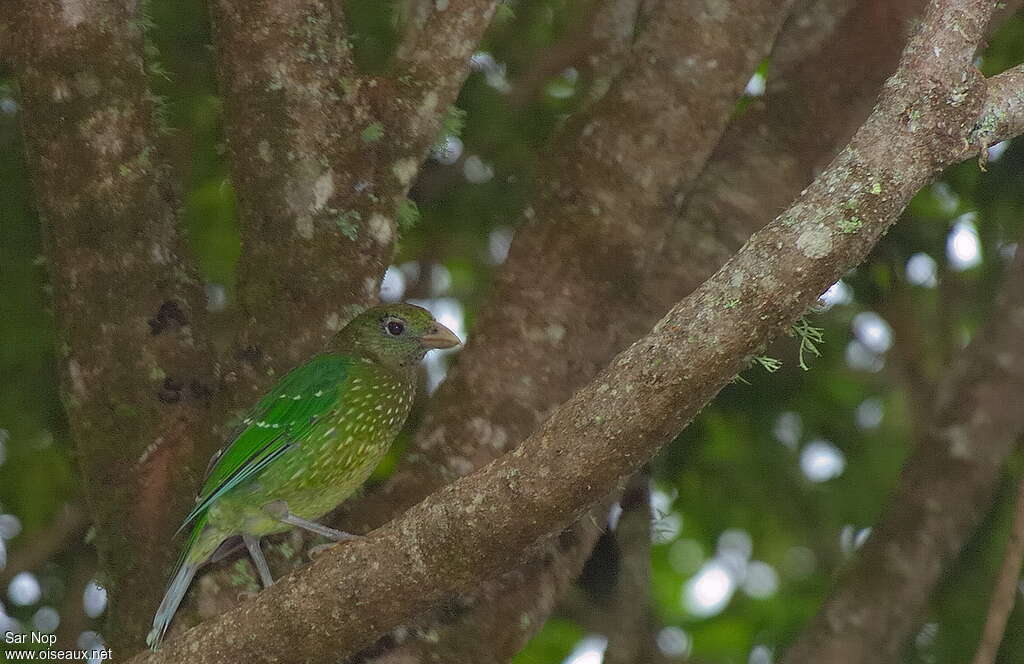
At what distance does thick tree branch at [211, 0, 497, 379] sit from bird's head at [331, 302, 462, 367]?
0.84ft

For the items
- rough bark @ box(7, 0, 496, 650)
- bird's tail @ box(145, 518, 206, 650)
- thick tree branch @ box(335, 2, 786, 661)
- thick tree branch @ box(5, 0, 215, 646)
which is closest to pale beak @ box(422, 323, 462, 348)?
thick tree branch @ box(335, 2, 786, 661)

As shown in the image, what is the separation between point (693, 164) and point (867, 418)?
3061 millimetres

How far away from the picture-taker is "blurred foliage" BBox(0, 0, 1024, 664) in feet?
17.3

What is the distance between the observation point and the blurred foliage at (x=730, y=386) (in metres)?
5.27

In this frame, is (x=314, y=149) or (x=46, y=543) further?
(x=46, y=543)

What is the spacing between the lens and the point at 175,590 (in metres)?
3.54

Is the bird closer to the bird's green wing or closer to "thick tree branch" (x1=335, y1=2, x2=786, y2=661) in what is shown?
the bird's green wing

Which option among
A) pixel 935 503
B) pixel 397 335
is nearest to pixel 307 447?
pixel 397 335

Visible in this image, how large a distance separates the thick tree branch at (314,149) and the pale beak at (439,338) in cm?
64

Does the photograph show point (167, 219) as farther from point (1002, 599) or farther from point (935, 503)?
point (935, 503)

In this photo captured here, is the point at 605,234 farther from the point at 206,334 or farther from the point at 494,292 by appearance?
the point at 206,334

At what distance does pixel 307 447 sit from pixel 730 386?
232 centimetres

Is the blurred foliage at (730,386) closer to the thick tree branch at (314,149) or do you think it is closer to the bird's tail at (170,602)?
the thick tree branch at (314,149)

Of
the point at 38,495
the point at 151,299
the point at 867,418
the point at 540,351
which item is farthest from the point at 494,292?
the point at 867,418
